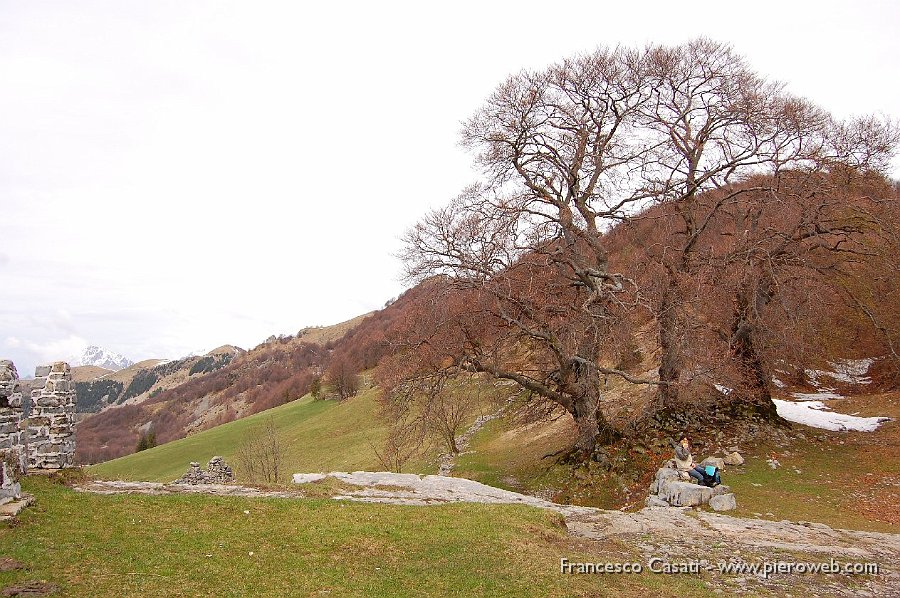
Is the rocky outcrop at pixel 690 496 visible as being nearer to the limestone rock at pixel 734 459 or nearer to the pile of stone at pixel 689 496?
the pile of stone at pixel 689 496

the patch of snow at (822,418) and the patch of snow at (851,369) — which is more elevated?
the patch of snow at (851,369)

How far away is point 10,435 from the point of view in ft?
41.8

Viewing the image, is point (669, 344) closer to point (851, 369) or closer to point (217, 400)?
point (851, 369)

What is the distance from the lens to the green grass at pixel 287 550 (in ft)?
28.7

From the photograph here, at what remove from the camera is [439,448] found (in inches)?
1515

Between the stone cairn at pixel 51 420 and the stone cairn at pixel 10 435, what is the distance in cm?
76

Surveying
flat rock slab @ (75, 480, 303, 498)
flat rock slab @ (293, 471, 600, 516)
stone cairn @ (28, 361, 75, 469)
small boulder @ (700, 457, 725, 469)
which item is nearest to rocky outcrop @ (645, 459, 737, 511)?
small boulder @ (700, 457, 725, 469)

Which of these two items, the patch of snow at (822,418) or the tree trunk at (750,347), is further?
the patch of snow at (822,418)

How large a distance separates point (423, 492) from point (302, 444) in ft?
143

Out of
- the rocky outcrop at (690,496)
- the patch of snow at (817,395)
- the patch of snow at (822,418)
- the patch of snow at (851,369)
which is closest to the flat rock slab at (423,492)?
the rocky outcrop at (690,496)

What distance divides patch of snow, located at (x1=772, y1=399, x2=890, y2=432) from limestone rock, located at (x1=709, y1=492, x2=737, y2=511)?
42.1 feet

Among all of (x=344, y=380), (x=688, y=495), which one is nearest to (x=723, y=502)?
(x=688, y=495)

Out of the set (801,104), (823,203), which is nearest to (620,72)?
(801,104)

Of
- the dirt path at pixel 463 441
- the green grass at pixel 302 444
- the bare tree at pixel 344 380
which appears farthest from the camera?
the bare tree at pixel 344 380
